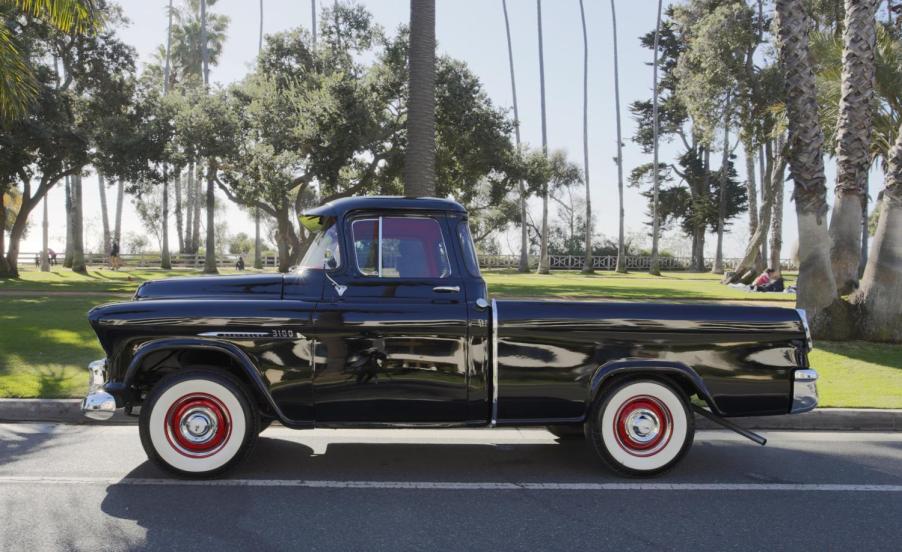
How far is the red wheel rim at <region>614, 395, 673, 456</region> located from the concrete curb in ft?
6.08

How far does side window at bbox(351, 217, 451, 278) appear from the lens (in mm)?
5035

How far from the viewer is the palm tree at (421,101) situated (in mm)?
12273

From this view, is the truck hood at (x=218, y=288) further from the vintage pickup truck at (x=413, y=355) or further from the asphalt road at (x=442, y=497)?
the asphalt road at (x=442, y=497)

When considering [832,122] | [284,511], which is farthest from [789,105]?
[284,511]

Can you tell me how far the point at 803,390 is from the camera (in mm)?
5055

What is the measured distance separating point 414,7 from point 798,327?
9433mm

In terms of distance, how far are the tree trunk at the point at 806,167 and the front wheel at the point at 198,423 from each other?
970 cm

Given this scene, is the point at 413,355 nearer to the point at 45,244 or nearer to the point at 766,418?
the point at 766,418

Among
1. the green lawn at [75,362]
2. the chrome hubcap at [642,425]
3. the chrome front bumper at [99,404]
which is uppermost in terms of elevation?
the chrome front bumper at [99,404]

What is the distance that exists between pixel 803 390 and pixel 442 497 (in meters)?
2.76

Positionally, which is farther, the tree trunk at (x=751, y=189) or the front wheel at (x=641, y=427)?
the tree trunk at (x=751, y=189)

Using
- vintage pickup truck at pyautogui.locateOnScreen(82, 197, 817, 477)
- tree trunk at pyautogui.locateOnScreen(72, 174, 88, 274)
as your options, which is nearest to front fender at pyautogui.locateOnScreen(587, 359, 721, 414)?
vintage pickup truck at pyautogui.locateOnScreen(82, 197, 817, 477)

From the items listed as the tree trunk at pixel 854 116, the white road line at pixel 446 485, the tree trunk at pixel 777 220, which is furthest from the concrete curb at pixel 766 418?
the tree trunk at pixel 777 220

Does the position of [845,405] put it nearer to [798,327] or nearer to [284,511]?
[798,327]
